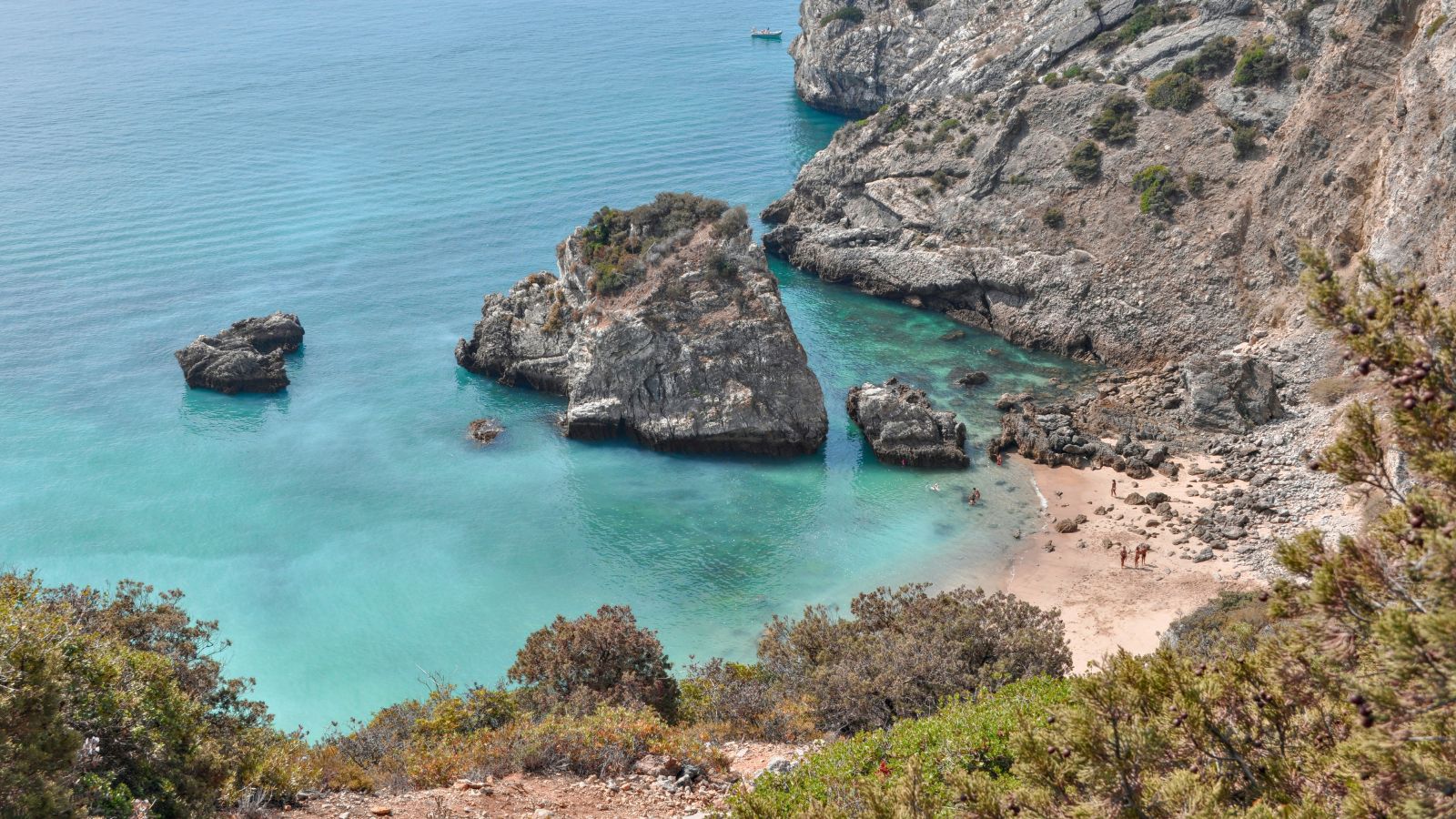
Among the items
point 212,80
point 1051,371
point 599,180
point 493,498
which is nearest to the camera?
point 493,498

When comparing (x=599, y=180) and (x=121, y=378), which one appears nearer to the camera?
(x=121, y=378)

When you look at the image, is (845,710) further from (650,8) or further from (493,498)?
(650,8)

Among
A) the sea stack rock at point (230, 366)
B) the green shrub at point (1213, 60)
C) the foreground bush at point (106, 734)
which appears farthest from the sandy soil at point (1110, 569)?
the sea stack rock at point (230, 366)

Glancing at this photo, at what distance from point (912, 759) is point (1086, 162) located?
57758 mm

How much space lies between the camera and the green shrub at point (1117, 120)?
213ft

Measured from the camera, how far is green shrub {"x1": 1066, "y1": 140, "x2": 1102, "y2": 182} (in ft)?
212

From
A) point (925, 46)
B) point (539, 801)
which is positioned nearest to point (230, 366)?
point (539, 801)

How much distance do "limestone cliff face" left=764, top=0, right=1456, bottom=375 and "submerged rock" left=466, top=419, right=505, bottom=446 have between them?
2747 centimetres

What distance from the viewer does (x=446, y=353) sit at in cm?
6331

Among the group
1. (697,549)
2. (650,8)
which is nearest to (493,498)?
(697,549)

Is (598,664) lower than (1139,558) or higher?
higher

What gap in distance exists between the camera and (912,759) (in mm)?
14414

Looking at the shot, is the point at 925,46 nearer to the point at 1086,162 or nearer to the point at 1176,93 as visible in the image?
the point at 1176,93

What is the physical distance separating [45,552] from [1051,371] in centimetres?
4904
